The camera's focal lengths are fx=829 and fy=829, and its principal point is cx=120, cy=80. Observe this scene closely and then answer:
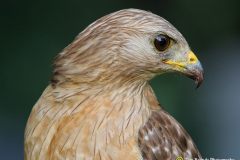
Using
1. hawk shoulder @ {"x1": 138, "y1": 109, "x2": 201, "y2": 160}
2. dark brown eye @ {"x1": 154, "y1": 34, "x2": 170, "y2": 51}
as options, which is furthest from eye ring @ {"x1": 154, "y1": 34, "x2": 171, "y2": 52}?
hawk shoulder @ {"x1": 138, "y1": 109, "x2": 201, "y2": 160}

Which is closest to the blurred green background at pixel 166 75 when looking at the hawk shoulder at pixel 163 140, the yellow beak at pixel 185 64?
the hawk shoulder at pixel 163 140

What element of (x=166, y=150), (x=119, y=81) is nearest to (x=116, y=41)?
(x=119, y=81)

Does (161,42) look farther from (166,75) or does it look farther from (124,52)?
(166,75)

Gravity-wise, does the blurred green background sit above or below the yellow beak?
below

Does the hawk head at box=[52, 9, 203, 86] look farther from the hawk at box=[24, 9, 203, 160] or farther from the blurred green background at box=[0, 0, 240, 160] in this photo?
the blurred green background at box=[0, 0, 240, 160]

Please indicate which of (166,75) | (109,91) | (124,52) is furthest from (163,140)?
(166,75)

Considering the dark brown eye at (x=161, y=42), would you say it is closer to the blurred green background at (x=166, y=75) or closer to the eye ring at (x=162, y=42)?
the eye ring at (x=162, y=42)

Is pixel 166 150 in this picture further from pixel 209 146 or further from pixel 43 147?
pixel 209 146
